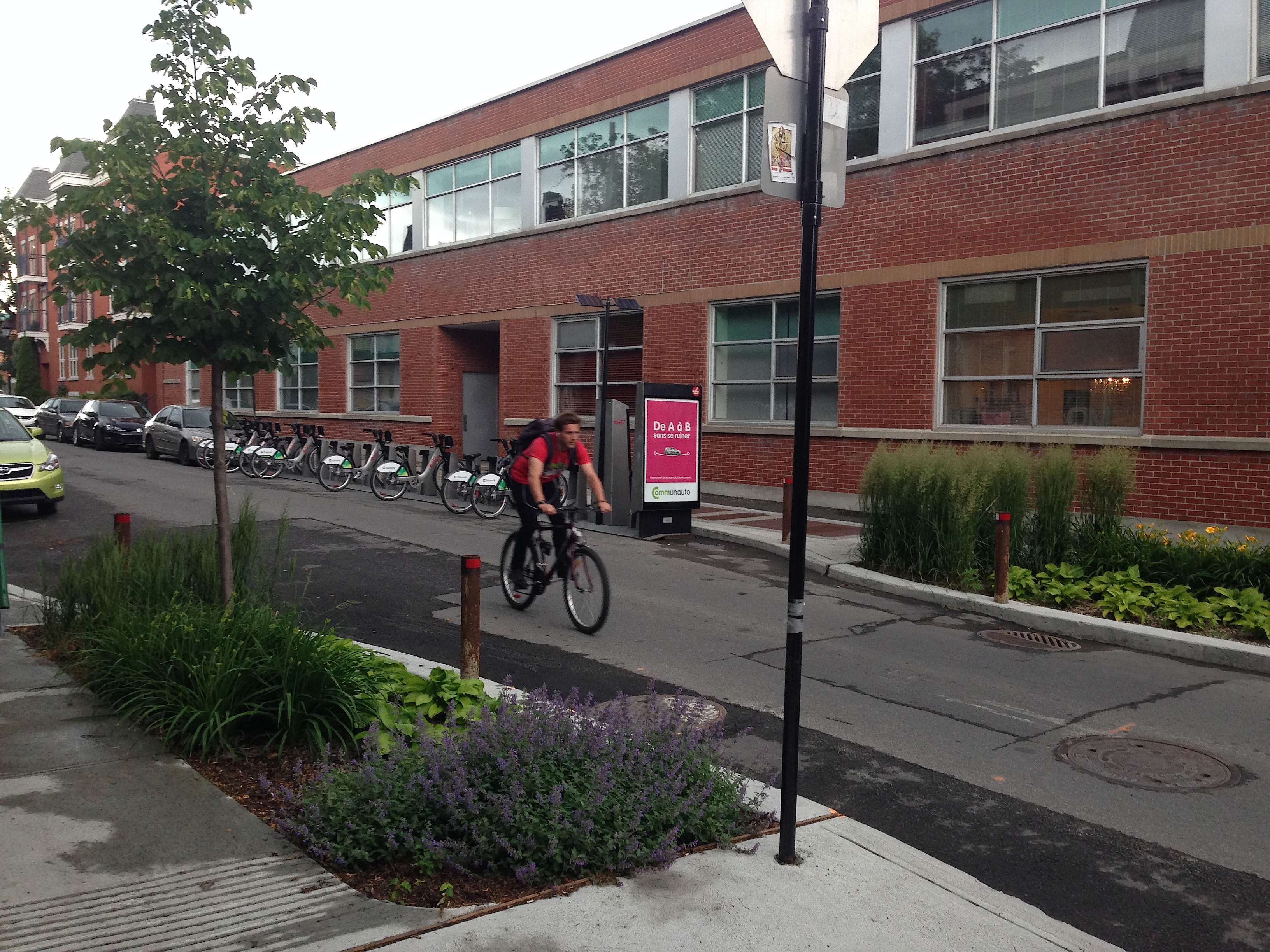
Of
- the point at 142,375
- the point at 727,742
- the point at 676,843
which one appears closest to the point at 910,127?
the point at 727,742

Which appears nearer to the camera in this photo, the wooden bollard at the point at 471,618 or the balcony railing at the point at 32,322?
the wooden bollard at the point at 471,618

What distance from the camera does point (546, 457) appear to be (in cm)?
903

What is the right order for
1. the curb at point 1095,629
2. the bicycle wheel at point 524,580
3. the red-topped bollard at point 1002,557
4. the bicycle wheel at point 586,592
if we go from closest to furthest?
the curb at point 1095,629 → the bicycle wheel at point 586,592 → the bicycle wheel at point 524,580 → the red-topped bollard at point 1002,557

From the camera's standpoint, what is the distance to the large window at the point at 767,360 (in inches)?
685

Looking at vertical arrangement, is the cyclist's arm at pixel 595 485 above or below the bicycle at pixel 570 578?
above

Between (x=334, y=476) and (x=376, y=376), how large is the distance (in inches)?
366

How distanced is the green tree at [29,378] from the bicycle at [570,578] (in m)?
58.4

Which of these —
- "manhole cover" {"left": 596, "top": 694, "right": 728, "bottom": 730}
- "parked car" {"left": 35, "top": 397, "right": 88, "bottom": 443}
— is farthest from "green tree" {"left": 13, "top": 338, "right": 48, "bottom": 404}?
"manhole cover" {"left": 596, "top": 694, "right": 728, "bottom": 730}

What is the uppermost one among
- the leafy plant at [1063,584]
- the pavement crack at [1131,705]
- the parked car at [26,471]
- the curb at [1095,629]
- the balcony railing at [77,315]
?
the balcony railing at [77,315]

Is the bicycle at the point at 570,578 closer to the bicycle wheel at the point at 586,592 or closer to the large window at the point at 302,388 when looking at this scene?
the bicycle wheel at the point at 586,592

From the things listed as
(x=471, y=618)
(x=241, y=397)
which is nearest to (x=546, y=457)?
(x=471, y=618)

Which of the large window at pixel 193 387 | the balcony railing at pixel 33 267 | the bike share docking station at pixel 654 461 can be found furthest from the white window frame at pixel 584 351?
the balcony railing at pixel 33 267

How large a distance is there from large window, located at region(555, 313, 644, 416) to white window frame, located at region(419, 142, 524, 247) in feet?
10.1

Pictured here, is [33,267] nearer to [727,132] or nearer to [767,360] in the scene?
[727,132]
